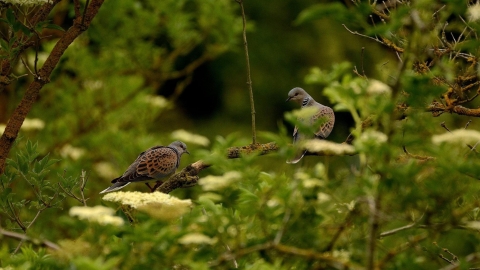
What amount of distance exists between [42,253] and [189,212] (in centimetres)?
50

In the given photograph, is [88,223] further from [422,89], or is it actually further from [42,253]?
[422,89]

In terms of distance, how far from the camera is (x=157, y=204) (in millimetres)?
1967

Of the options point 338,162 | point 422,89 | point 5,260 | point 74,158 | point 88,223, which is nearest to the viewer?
point 422,89

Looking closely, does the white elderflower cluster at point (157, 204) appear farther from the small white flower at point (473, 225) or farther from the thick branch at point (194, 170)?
the thick branch at point (194, 170)

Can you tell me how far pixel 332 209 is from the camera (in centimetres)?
201

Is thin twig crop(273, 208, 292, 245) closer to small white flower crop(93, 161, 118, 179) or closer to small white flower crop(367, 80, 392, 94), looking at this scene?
small white flower crop(367, 80, 392, 94)

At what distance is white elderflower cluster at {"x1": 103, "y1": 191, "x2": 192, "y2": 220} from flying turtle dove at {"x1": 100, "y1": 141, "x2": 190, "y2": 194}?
214 centimetres

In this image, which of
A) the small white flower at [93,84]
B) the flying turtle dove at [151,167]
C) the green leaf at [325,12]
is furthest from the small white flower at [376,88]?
the small white flower at [93,84]

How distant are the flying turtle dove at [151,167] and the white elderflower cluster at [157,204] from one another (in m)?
2.14

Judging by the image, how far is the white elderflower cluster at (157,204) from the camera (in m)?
1.88

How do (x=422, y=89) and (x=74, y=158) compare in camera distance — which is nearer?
(x=422, y=89)

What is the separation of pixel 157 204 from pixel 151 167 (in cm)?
228

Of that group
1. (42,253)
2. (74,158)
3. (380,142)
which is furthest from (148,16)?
(380,142)

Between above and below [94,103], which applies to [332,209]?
above
